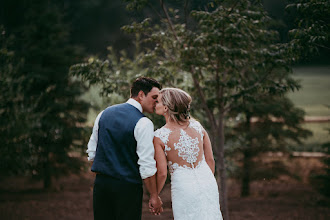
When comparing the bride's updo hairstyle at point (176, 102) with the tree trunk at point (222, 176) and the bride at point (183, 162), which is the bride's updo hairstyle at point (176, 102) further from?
the tree trunk at point (222, 176)

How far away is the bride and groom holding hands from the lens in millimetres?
2834

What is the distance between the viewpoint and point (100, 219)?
117 inches

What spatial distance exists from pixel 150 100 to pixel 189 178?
0.77 m

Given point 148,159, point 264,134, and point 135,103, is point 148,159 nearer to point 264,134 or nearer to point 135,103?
point 135,103

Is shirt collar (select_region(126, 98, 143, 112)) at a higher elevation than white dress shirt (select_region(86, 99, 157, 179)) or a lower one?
higher

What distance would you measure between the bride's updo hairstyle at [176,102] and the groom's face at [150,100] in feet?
0.57

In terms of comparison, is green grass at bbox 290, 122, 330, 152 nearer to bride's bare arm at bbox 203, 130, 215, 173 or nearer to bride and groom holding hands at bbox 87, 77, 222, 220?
bride's bare arm at bbox 203, 130, 215, 173

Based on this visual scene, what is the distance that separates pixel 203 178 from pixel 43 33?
29.5ft

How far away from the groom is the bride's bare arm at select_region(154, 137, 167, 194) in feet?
0.21

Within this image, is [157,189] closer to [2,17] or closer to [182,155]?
[182,155]

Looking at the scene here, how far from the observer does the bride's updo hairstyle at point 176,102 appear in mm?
2955

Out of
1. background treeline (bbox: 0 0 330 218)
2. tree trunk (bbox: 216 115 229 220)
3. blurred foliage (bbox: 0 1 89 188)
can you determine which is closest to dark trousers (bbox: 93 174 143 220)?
background treeline (bbox: 0 0 330 218)

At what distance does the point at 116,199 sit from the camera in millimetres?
2861

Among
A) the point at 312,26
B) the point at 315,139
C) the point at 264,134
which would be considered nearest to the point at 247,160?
the point at 264,134
